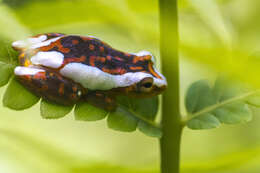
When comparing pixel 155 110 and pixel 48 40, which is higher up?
pixel 48 40

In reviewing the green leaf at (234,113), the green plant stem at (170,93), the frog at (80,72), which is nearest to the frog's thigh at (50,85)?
the frog at (80,72)

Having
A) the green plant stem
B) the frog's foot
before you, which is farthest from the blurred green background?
the frog's foot

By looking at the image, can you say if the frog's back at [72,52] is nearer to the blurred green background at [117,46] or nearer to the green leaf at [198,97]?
the blurred green background at [117,46]

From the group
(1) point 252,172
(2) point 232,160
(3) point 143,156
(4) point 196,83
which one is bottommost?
(3) point 143,156

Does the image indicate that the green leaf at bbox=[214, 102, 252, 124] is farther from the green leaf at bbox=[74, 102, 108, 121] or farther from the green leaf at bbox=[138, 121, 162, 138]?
the green leaf at bbox=[74, 102, 108, 121]

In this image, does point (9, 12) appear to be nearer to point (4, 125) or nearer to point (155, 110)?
point (4, 125)

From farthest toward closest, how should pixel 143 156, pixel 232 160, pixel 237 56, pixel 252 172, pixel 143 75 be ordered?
pixel 143 156 < pixel 252 172 < pixel 143 75 < pixel 232 160 < pixel 237 56

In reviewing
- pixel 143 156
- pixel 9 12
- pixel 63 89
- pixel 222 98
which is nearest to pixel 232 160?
pixel 222 98

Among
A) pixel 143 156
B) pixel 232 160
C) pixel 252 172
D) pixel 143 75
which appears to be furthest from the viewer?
pixel 143 156
